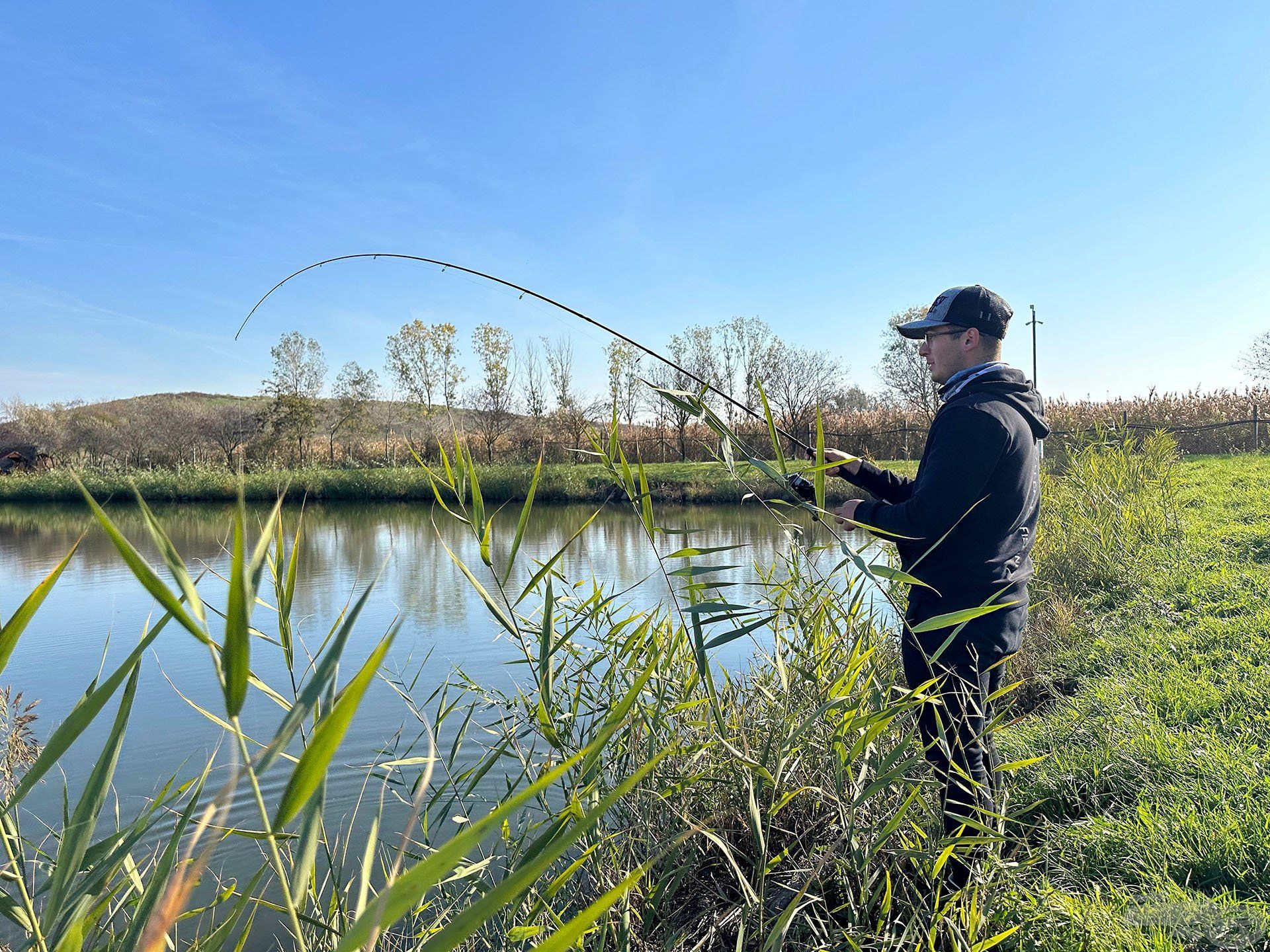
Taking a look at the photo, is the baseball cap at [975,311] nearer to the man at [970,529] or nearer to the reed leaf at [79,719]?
the man at [970,529]

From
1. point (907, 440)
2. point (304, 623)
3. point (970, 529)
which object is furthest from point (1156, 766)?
point (907, 440)

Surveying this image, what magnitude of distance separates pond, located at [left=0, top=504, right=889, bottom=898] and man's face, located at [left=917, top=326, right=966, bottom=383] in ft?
2.30

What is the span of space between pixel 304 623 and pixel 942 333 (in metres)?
7.59

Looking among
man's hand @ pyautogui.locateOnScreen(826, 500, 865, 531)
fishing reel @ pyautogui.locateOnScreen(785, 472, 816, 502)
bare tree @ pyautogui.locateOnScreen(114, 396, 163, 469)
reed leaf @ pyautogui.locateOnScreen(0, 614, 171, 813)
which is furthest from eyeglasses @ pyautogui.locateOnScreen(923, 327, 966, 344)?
bare tree @ pyautogui.locateOnScreen(114, 396, 163, 469)

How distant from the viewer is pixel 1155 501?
26.5 ft

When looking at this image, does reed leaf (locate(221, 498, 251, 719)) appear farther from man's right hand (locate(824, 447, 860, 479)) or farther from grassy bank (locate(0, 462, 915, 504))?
grassy bank (locate(0, 462, 915, 504))

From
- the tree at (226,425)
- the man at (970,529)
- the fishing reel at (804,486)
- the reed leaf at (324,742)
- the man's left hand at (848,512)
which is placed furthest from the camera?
the tree at (226,425)

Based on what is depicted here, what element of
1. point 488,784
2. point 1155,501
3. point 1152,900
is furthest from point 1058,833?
point 1155,501

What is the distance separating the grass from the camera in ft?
2.73

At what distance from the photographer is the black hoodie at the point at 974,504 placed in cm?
224

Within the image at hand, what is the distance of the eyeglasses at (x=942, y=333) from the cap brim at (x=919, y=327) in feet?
0.06

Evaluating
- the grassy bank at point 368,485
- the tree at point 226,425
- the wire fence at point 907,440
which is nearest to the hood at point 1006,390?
the wire fence at point 907,440

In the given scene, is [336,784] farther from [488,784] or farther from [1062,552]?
[1062,552]

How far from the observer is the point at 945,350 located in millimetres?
2564
